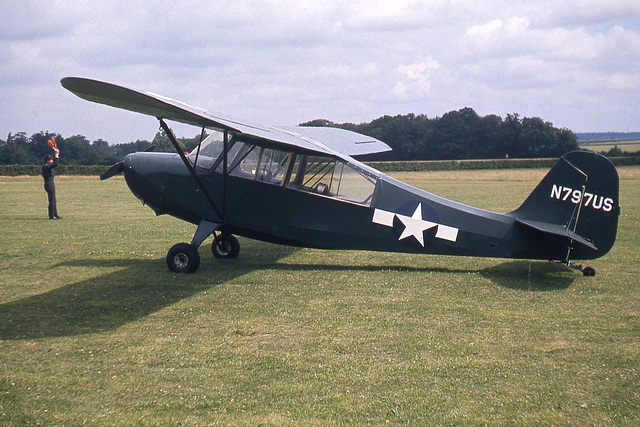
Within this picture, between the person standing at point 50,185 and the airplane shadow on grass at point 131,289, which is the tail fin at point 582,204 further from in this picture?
the person standing at point 50,185

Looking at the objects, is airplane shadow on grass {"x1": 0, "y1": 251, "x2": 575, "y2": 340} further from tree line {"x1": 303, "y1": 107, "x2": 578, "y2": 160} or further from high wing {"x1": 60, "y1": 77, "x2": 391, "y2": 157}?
tree line {"x1": 303, "y1": 107, "x2": 578, "y2": 160}

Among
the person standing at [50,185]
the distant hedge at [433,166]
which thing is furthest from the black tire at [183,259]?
the distant hedge at [433,166]

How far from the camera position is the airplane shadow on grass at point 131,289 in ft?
19.6

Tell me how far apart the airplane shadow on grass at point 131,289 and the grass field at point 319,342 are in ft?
0.12

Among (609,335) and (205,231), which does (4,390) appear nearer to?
(205,231)

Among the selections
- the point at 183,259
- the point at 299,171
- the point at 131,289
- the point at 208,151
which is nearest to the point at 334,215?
the point at 299,171

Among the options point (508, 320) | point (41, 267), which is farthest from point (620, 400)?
point (41, 267)

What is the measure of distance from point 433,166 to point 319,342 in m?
51.8

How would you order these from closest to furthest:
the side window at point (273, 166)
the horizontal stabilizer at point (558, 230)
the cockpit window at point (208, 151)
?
1. the horizontal stabilizer at point (558, 230)
2. the side window at point (273, 166)
3. the cockpit window at point (208, 151)

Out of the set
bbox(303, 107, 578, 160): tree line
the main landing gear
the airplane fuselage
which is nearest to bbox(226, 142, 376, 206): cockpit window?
the airplane fuselage

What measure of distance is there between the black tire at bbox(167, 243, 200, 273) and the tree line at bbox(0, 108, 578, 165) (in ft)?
133

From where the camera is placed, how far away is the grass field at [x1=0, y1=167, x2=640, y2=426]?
398 centimetres

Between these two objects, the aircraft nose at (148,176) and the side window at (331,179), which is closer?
the side window at (331,179)

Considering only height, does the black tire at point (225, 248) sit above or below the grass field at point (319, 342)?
above
